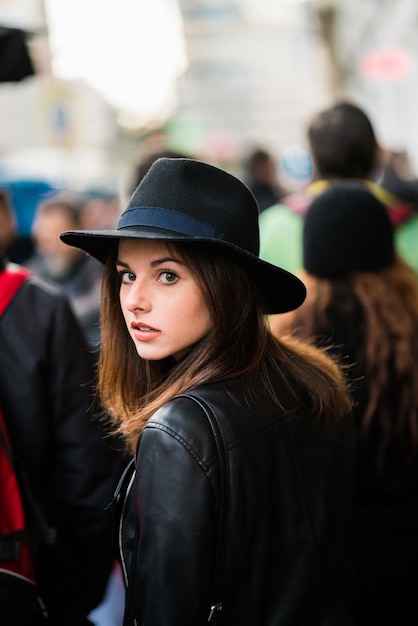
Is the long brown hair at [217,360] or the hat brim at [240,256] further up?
the hat brim at [240,256]

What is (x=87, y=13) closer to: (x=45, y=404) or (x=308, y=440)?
(x=45, y=404)

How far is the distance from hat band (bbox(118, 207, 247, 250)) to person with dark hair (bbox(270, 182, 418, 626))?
1054 millimetres

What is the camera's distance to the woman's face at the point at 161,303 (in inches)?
75.1

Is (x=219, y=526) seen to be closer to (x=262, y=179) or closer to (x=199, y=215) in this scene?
(x=199, y=215)

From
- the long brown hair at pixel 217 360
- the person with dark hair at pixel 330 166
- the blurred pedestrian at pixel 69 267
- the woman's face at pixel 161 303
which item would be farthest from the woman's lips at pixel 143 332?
the blurred pedestrian at pixel 69 267

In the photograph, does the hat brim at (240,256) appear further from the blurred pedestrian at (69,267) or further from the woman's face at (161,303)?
the blurred pedestrian at (69,267)

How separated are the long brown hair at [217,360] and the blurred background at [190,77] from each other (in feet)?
5.91

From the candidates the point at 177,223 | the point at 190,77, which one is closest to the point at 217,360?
the point at 177,223

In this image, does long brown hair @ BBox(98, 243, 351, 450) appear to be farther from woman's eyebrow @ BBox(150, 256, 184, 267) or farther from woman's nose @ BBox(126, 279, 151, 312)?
woman's nose @ BBox(126, 279, 151, 312)

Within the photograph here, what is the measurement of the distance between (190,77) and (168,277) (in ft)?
173

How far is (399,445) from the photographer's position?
293 cm

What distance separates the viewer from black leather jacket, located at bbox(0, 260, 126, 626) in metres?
2.79

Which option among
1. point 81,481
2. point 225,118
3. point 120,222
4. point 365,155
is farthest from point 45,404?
point 225,118

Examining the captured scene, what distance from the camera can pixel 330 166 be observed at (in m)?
4.21
